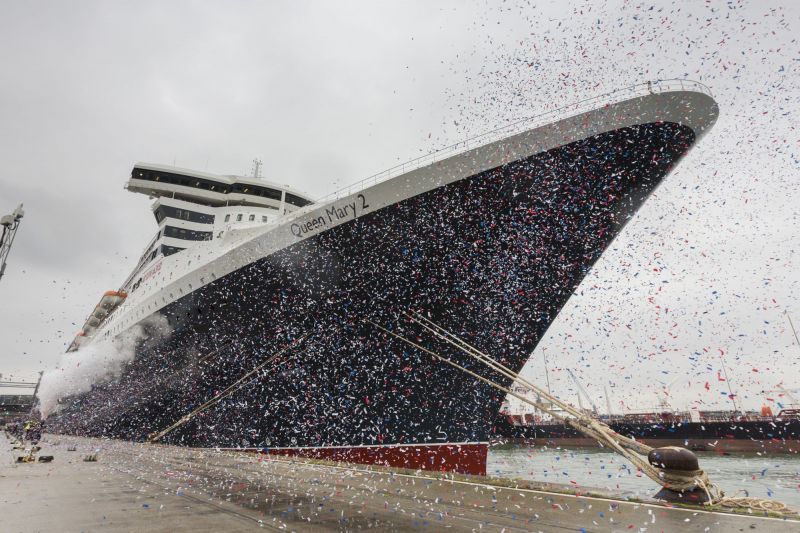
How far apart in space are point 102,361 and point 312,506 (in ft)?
73.5

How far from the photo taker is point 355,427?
1083 cm

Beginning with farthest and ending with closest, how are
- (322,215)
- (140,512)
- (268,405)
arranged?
1. (268,405)
2. (322,215)
3. (140,512)

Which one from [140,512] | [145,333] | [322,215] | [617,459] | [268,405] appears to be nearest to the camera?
[140,512]

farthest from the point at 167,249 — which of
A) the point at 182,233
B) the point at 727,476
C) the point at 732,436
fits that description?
the point at 732,436

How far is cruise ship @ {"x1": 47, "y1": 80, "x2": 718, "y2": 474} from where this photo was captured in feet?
28.9

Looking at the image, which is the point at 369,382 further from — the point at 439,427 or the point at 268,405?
the point at 268,405

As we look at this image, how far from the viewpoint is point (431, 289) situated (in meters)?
10.0

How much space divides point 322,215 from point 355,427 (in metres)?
5.71

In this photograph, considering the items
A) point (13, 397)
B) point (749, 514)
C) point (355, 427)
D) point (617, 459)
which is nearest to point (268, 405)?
point (355, 427)

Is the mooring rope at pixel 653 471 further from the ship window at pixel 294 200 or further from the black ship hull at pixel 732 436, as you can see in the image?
the black ship hull at pixel 732 436

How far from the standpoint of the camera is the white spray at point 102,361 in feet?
53.7

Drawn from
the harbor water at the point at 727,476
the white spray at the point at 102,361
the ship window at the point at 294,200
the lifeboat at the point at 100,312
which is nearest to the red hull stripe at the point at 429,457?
the harbor water at the point at 727,476

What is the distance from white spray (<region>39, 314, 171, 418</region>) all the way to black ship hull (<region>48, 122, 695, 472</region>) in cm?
579

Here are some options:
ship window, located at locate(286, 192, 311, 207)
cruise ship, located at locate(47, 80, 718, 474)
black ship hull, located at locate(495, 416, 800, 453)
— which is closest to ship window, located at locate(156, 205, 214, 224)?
ship window, located at locate(286, 192, 311, 207)
